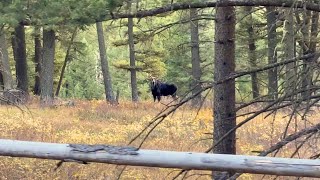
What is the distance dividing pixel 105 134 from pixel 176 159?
9.58 meters

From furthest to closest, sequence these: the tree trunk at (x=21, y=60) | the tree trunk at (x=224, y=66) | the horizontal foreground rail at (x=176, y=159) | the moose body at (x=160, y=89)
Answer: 1. the moose body at (x=160, y=89)
2. the tree trunk at (x=21, y=60)
3. the tree trunk at (x=224, y=66)
4. the horizontal foreground rail at (x=176, y=159)

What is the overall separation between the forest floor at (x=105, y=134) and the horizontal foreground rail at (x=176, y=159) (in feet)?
15.8

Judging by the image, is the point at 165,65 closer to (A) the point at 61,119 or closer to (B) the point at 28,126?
(A) the point at 61,119

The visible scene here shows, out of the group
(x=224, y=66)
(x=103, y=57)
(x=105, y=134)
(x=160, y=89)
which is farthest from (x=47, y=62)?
(x=224, y=66)

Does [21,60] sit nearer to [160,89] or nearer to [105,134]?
[160,89]

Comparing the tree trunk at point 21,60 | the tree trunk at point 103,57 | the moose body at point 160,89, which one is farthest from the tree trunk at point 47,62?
the moose body at point 160,89

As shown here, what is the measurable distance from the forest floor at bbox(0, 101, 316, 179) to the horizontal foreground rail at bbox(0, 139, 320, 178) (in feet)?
15.8

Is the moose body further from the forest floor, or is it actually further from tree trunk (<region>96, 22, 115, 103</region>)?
the forest floor

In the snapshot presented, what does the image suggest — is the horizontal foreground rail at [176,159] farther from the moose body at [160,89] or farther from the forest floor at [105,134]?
the moose body at [160,89]

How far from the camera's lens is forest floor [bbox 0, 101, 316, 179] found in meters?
9.16

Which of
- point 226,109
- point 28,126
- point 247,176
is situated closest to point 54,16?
point 226,109

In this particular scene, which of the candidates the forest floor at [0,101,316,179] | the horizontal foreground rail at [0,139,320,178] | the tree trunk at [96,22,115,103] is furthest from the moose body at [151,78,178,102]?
the horizontal foreground rail at [0,139,320,178]

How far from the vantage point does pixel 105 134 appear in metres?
12.9

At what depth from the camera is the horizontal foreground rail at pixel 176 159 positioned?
133 inches
